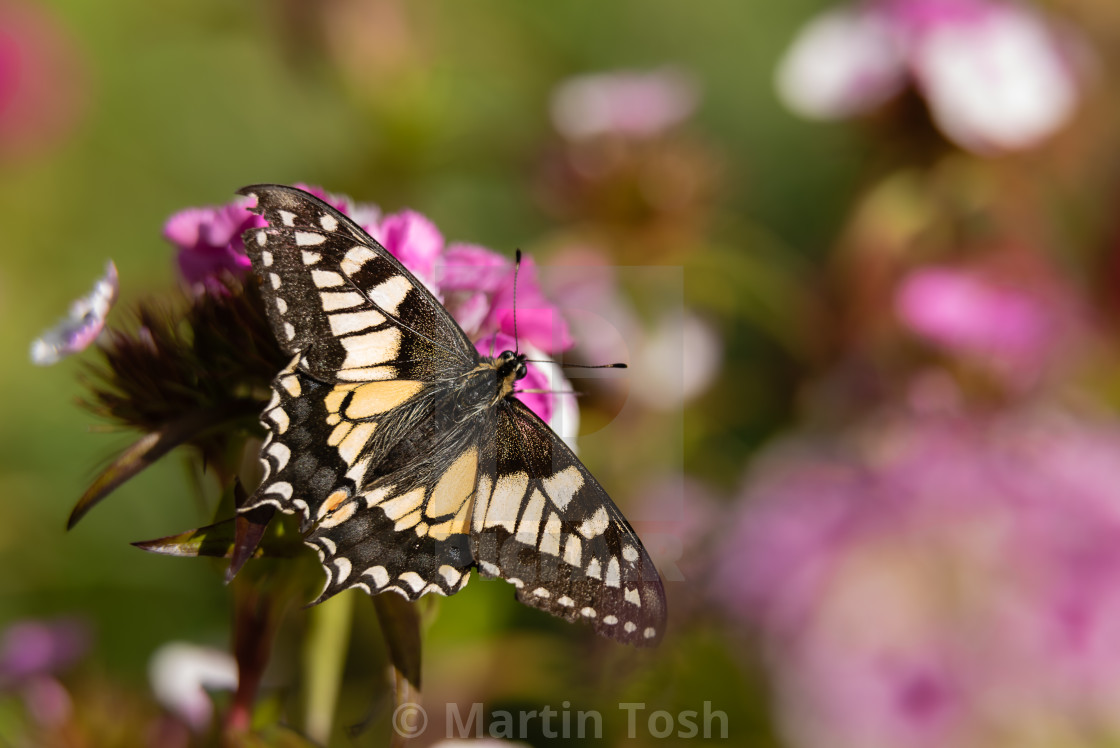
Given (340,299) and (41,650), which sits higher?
(340,299)

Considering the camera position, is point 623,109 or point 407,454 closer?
point 407,454

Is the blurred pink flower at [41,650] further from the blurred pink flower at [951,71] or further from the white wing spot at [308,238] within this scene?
the blurred pink flower at [951,71]

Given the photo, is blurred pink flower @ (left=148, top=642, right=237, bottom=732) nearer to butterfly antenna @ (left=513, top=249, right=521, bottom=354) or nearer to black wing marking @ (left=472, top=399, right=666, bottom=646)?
black wing marking @ (left=472, top=399, right=666, bottom=646)

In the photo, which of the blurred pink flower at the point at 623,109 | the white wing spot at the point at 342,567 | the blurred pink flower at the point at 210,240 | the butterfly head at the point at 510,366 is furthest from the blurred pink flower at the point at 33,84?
the white wing spot at the point at 342,567

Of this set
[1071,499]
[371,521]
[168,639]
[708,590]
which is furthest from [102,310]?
[168,639]

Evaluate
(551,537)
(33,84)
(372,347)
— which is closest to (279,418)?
(372,347)

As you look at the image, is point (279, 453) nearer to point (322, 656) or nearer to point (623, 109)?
point (322, 656)
